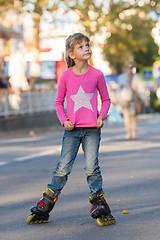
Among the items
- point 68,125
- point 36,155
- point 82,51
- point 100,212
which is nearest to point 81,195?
point 100,212

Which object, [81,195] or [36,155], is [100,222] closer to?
[81,195]

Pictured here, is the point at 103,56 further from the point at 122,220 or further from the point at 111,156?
the point at 122,220

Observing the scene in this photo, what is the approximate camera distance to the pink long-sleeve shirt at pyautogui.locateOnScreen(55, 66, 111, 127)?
5.87 m

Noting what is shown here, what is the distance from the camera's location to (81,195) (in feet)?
24.9

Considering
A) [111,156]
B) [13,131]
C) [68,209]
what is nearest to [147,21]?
[13,131]

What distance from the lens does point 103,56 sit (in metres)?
54.2

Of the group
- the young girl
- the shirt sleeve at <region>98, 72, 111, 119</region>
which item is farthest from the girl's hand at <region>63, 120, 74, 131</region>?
the shirt sleeve at <region>98, 72, 111, 119</region>

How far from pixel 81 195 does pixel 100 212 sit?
→ 182cm

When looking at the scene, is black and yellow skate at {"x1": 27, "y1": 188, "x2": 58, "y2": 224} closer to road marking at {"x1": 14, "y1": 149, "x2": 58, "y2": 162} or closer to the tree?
road marking at {"x1": 14, "y1": 149, "x2": 58, "y2": 162}

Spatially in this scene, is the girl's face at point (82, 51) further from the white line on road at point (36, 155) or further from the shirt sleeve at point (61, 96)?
the white line on road at point (36, 155)

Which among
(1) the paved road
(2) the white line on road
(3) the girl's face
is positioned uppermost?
(3) the girl's face

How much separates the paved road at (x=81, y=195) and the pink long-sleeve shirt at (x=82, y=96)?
881mm

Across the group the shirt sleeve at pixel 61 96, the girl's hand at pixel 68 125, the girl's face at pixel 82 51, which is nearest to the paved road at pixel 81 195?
the girl's hand at pixel 68 125

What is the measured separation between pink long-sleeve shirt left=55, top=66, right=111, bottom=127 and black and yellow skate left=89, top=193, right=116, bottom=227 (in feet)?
2.02
